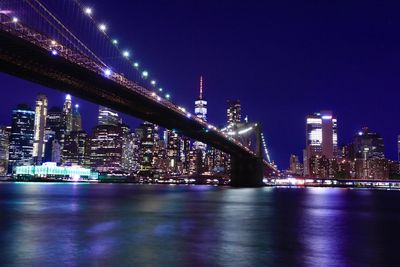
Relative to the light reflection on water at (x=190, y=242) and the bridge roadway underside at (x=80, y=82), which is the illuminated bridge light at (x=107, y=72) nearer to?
the bridge roadway underside at (x=80, y=82)

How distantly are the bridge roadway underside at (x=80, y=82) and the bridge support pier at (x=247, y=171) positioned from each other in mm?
21234

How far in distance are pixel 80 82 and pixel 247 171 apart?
55.9 meters

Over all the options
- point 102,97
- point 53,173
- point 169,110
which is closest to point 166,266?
point 102,97

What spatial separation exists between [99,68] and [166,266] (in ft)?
93.4

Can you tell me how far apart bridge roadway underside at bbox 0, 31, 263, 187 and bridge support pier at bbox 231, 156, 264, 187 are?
69.7ft

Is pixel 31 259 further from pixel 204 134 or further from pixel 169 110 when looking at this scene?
pixel 204 134

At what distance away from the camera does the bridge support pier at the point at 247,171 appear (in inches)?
3568

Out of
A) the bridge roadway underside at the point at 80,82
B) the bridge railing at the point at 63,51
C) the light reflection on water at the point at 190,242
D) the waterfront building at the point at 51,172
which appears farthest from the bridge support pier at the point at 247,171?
the waterfront building at the point at 51,172

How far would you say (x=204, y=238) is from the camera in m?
17.6

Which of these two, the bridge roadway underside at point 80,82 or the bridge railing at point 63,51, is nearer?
the bridge railing at point 63,51

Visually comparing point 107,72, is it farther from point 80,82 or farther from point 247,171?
point 247,171

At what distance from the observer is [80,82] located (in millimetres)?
39625

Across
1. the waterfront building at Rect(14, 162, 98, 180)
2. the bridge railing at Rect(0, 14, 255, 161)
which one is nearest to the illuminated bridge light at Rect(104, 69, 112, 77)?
the bridge railing at Rect(0, 14, 255, 161)

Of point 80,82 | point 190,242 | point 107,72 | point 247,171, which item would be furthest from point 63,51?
point 247,171
